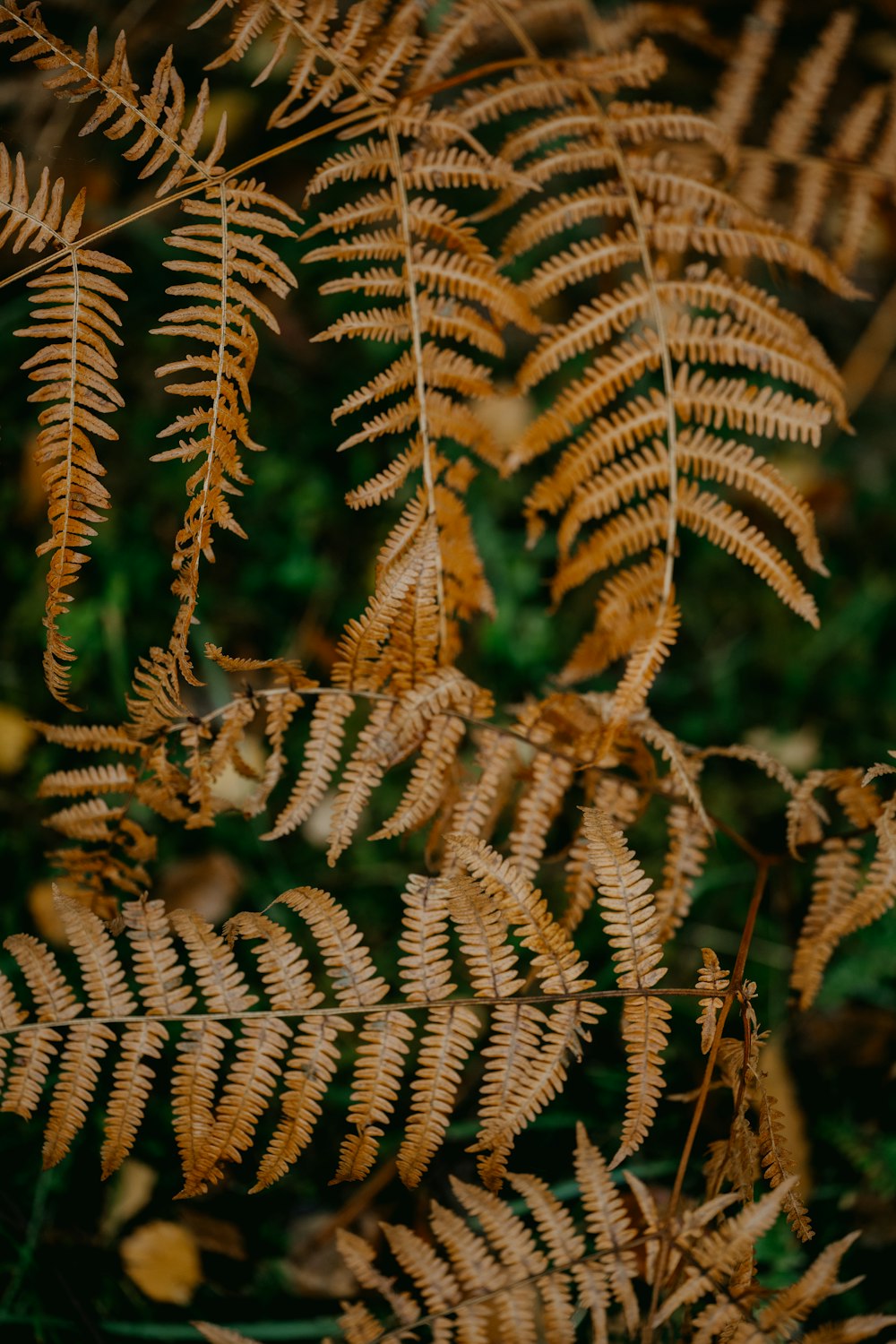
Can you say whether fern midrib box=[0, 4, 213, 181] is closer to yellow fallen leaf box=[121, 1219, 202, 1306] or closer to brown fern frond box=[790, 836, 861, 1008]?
brown fern frond box=[790, 836, 861, 1008]

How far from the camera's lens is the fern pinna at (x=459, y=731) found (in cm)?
161

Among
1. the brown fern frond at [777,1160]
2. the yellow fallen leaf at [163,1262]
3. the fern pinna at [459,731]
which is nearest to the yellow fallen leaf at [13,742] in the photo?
the fern pinna at [459,731]

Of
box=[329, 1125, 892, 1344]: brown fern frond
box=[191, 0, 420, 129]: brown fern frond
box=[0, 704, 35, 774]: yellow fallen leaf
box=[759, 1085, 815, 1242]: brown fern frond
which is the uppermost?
box=[191, 0, 420, 129]: brown fern frond

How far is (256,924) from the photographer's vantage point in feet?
5.51

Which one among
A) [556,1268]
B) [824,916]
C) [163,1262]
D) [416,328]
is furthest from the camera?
[163,1262]

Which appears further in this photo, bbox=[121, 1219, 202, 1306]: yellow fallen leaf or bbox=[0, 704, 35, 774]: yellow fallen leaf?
bbox=[0, 704, 35, 774]: yellow fallen leaf

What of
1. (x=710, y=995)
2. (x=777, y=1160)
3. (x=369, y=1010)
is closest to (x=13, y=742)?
(x=369, y=1010)

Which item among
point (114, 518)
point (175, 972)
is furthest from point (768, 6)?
point (175, 972)

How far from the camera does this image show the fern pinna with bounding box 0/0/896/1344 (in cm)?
161

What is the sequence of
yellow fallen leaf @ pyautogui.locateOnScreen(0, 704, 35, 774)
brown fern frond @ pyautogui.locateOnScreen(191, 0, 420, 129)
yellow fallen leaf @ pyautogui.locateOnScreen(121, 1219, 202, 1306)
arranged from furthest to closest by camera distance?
yellow fallen leaf @ pyautogui.locateOnScreen(0, 704, 35, 774) → yellow fallen leaf @ pyautogui.locateOnScreen(121, 1219, 202, 1306) → brown fern frond @ pyautogui.locateOnScreen(191, 0, 420, 129)

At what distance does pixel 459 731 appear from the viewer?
76.2 inches

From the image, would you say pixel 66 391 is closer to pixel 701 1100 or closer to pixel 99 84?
pixel 99 84

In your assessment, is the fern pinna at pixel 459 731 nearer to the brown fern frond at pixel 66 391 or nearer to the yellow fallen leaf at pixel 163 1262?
the brown fern frond at pixel 66 391

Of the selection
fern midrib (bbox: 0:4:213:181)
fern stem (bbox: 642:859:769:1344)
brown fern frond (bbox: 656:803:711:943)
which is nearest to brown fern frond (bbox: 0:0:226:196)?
fern midrib (bbox: 0:4:213:181)
